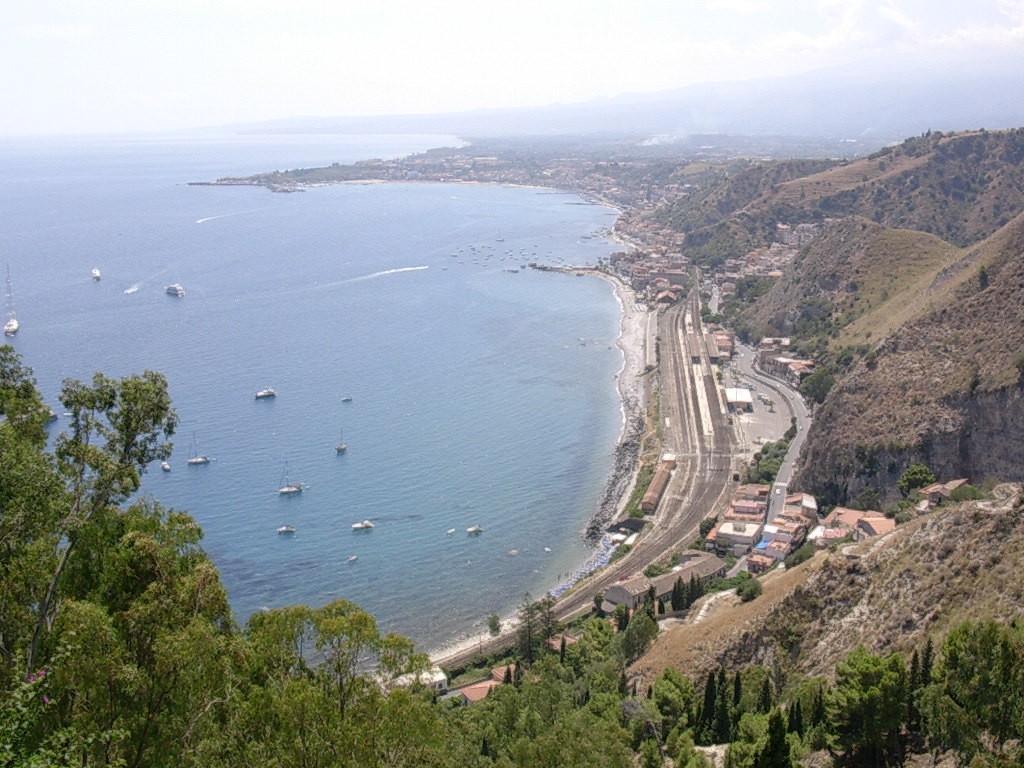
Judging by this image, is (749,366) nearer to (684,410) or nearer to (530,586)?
(684,410)

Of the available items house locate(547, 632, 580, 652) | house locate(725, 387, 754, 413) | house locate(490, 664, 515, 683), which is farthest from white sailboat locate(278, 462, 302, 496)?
house locate(725, 387, 754, 413)

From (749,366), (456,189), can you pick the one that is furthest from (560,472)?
(456,189)

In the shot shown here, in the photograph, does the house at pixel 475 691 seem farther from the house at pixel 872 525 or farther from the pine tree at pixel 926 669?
the house at pixel 872 525

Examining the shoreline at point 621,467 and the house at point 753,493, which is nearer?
the shoreline at point 621,467

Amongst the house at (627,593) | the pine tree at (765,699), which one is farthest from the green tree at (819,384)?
the pine tree at (765,699)

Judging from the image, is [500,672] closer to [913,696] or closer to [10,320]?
[913,696]

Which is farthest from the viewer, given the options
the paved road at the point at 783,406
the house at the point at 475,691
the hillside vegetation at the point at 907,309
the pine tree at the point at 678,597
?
the paved road at the point at 783,406

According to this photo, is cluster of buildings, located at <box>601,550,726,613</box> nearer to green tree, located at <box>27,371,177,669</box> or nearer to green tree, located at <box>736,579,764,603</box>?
green tree, located at <box>736,579,764,603</box>
